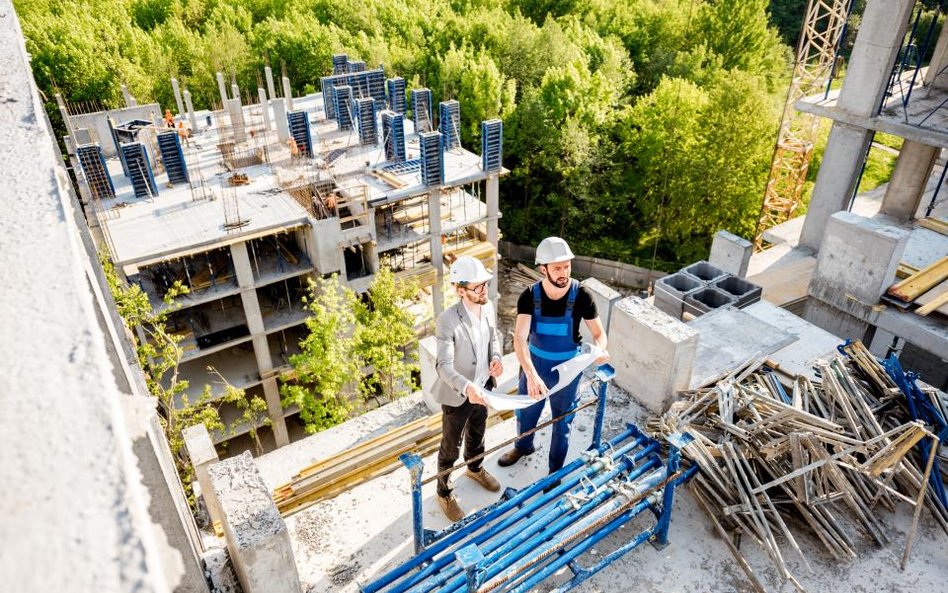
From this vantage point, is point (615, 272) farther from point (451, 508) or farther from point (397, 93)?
point (451, 508)

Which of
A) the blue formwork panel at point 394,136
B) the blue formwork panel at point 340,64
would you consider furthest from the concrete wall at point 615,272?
the blue formwork panel at point 340,64

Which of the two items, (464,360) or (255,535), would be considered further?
(464,360)

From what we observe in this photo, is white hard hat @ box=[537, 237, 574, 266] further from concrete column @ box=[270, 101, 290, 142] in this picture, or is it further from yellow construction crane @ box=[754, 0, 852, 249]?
concrete column @ box=[270, 101, 290, 142]

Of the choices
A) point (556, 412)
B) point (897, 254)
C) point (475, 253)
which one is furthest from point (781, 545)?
point (475, 253)

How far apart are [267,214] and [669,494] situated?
683 inches

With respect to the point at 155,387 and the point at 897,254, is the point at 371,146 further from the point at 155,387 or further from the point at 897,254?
the point at 897,254

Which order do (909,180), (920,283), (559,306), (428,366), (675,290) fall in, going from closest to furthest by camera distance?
(559,306), (428,366), (920,283), (675,290), (909,180)

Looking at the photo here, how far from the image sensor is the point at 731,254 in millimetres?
14273

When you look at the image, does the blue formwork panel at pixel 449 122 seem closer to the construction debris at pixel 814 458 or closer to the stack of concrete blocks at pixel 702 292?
the stack of concrete blocks at pixel 702 292

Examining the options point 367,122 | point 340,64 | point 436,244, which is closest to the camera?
point 436,244

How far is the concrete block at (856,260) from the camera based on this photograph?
11.6 meters

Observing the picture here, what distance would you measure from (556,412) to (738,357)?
438 centimetres

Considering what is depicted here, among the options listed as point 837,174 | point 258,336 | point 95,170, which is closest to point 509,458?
point 837,174

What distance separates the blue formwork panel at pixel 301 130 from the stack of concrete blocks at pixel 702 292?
16108 millimetres
